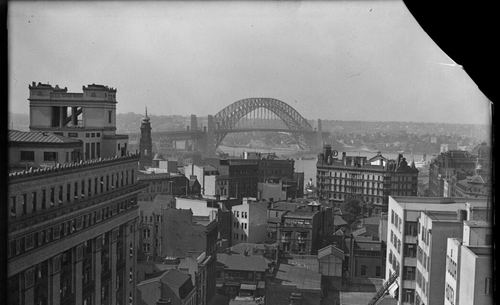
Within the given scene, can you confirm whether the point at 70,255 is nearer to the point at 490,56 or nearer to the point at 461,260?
the point at 461,260

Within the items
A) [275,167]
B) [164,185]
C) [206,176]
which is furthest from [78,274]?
[275,167]

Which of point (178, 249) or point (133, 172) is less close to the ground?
point (133, 172)

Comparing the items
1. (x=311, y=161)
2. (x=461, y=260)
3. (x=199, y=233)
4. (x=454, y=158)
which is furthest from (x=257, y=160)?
(x=461, y=260)

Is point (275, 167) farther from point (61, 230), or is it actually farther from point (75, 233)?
point (61, 230)

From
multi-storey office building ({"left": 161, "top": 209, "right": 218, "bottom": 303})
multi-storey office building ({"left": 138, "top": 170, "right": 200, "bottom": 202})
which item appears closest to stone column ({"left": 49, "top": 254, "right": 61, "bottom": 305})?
multi-storey office building ({"left": 161, "top": 209, "right": 218, "bottom": 303})

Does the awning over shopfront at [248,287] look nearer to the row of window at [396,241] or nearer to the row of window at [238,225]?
the row of window at [396,241]

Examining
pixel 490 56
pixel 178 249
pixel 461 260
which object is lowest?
pixel 178 249

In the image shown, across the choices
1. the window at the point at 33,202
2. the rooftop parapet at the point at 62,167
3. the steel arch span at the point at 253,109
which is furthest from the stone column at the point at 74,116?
the steel arch span at the point at 253,109
